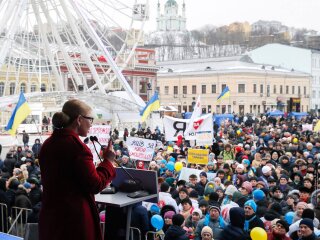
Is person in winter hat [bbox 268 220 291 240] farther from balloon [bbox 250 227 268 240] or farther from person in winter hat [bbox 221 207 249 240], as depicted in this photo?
person in winter hat [bbox 221 207 249 240]

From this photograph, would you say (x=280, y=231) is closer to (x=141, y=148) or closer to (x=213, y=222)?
(x=213, y=222)

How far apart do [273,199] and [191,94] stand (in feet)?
202

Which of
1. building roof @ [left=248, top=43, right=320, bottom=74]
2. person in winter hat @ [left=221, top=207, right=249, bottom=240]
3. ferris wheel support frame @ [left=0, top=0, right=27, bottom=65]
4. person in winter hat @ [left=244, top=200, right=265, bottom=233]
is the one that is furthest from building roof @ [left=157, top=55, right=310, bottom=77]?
person in winter hat @ [left=221, top=207, right=249, bottom=240]

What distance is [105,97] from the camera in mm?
31625

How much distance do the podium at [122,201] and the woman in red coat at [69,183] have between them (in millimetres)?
651

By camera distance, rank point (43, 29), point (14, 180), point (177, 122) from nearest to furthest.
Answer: point (14, 180) → point (177, 122) → point (43, 29)

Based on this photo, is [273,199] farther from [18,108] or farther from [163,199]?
[18,108]

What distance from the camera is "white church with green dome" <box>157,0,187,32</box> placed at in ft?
559

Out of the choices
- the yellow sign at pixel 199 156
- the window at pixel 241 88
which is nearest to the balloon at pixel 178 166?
the yellow sign at pixel 199 156

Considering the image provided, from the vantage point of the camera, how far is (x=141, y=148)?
13406mm

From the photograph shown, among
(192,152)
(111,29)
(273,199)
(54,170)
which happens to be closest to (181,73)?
(111,29)

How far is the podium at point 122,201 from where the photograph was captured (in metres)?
4.79

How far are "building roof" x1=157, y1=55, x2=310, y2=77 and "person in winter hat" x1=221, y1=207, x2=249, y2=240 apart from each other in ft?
200

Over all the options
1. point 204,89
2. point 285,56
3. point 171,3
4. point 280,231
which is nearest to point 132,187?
point 280,231
